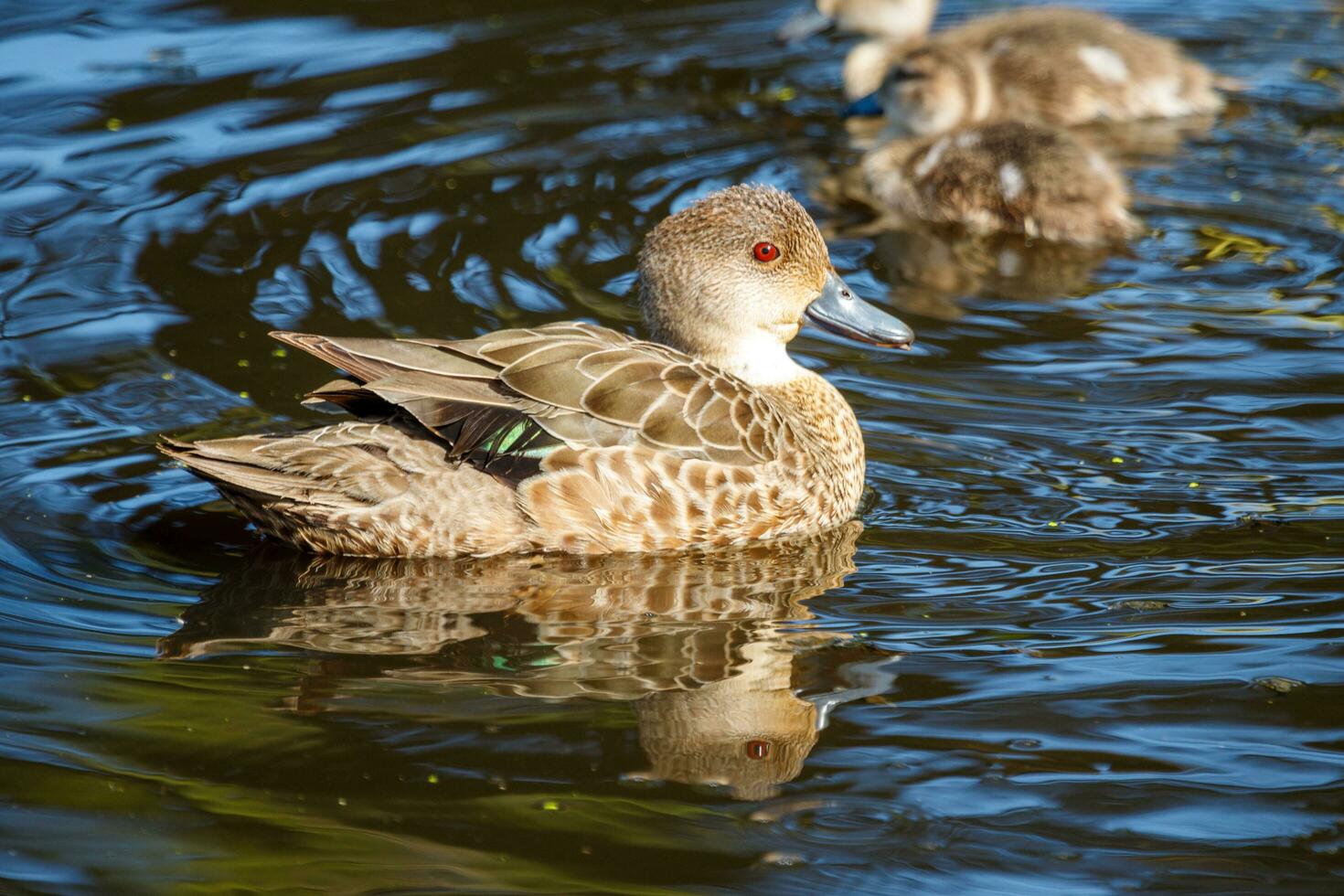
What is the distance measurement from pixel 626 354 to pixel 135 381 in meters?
1.89

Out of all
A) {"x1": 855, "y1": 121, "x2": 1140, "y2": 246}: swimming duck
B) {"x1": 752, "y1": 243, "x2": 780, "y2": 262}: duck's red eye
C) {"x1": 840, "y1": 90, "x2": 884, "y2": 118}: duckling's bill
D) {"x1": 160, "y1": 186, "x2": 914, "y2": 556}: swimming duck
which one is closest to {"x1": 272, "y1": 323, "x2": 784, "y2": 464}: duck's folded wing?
{"x1": 160, "y1": 186, "x2": 914, "y2": 556}: swimming duck

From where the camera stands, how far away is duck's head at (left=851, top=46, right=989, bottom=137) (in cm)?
841

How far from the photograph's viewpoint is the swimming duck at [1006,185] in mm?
7320

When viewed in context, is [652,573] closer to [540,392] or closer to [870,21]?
[540,392]

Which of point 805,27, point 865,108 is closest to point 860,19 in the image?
point 805,27

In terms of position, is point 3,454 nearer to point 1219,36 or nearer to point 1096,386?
point 1096,386

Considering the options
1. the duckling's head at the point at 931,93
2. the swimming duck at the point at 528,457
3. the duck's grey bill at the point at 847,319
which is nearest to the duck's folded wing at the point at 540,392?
the swimming duck at the point at 528,457

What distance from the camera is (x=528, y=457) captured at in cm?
475

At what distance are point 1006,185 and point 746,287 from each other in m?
2.60

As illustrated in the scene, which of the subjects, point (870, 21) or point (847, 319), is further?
point (870, 21)

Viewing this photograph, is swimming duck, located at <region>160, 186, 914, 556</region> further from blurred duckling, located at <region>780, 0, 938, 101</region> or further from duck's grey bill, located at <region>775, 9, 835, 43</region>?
duck's grey bill, located at <region>775, 9, 835, 43</region>

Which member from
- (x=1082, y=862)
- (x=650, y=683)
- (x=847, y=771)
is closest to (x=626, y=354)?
(x=650, y=683)

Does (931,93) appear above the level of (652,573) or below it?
above

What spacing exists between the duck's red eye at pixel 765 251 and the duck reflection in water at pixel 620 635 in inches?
32.3
